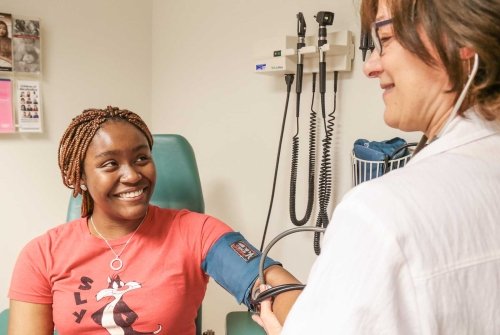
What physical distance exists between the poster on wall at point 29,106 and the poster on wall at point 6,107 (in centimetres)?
4

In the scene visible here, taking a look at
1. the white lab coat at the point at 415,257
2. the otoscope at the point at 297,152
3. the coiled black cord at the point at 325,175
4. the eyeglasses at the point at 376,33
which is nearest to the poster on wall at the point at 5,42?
the otoscope at the point at 297,152

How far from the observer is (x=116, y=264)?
4.27 feet

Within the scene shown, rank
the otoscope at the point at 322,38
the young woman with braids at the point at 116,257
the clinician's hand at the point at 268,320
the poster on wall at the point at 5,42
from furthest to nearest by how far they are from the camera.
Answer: the poster on wall at the point at 5,42, the otoscope at the point at 322,38, the young woman with braids at the point at 116,257, the clinician's hand at the point at 268,320

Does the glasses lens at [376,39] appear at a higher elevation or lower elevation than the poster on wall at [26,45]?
lower

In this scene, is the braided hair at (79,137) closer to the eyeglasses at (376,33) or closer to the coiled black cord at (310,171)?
the coiled black cord at (310,171)

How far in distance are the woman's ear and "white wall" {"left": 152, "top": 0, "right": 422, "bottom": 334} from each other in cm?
92

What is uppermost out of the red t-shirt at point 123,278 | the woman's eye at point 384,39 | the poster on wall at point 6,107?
the woman's eye at point 384,39

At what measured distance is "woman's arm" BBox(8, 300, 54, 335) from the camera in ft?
4.12

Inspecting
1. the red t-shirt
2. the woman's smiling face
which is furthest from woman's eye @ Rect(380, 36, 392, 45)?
the red t-shirt

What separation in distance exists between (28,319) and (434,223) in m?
1.22

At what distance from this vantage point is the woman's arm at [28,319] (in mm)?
1257

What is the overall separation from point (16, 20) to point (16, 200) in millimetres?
839

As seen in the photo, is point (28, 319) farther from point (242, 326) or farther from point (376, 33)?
point (376, 33)

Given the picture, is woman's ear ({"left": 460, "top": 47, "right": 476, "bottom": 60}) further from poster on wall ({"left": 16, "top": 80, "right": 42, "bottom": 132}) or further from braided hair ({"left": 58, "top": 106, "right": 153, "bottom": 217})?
poster on wall ({"left": 16, "top": 80, "right": 42, "bottom": 132})
